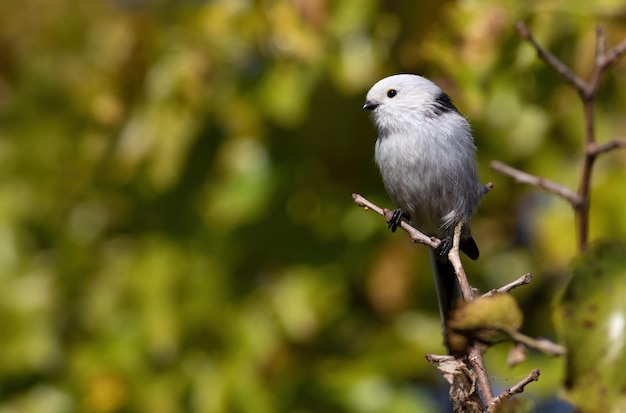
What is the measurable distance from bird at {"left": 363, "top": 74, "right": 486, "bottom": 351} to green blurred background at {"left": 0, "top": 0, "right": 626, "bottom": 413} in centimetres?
101

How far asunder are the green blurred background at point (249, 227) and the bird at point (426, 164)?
3.31ft

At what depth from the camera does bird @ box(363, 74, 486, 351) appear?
2.73 m

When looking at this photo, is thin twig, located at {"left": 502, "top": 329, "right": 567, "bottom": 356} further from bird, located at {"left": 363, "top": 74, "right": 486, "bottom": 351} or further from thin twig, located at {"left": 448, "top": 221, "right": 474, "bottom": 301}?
bird, located at {"left": 363, "top": 74, "right": 486, "bottom": 351}

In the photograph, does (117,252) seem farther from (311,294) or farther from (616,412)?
(616,412)

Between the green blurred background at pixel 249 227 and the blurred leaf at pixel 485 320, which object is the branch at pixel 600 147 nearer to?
the blurred leaf at pixel 485 320

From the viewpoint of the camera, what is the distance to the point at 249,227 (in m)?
4.88

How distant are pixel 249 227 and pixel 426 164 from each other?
7.24 ft

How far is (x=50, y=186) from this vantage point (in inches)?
222

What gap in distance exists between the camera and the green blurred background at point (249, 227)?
4277 mm

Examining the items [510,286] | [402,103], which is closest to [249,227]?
[402,103]

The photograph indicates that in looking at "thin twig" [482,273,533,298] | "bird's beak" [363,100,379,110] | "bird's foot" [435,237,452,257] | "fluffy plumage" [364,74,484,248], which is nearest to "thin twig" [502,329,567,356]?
"thin twig" [482,273,533,298]

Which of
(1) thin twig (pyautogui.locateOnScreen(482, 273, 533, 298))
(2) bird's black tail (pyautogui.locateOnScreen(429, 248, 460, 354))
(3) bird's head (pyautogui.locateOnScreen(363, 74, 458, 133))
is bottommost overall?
(2) bird's black tail (pyautogui.locateOnScreen(429, 248, 460, 354))

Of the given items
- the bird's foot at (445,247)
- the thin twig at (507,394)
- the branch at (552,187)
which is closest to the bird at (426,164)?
the bird's foot at (445,247)

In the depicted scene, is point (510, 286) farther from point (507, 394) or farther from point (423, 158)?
point (423, 158)
